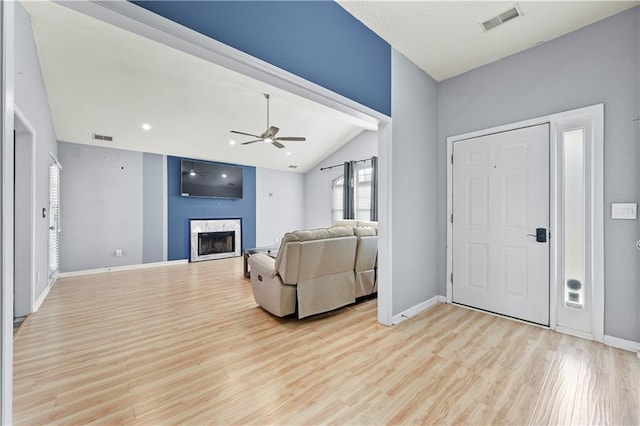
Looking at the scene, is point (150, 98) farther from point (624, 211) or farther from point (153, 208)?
point (624, 211)

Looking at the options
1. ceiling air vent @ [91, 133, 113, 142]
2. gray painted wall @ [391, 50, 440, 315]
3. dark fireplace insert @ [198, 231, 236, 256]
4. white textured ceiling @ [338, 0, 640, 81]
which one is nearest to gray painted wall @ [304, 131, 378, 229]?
dark fireplace insert @ [198, 231, 236, 256]

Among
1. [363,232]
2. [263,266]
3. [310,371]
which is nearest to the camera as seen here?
[310,371]

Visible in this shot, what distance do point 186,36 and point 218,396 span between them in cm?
219

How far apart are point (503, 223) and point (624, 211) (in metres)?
0.92

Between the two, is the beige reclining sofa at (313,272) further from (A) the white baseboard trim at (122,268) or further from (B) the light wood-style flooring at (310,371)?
(A) the white baseboard trim at (122,268)

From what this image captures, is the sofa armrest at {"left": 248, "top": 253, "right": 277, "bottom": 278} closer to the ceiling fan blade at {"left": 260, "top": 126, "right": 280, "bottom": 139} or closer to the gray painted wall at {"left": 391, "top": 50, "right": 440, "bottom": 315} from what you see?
the gray painted wall at {"left": 391, "top": 50, "right": 440, "bottom": 315}

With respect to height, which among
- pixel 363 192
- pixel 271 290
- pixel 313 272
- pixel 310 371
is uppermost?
pixel 363 192

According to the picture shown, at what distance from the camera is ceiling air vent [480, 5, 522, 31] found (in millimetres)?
2357

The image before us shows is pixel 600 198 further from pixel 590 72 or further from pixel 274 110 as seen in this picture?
pixel 274 110

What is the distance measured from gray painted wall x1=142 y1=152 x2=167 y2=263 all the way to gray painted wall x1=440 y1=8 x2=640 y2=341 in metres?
6.69

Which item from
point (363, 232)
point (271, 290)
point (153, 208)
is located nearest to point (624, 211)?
point (363, 232)

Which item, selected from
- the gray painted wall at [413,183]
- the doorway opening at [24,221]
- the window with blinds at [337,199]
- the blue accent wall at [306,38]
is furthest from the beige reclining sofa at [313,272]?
the window with blinds at [337,199]

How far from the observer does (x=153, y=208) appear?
20.5 ft

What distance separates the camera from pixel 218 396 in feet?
5.87
